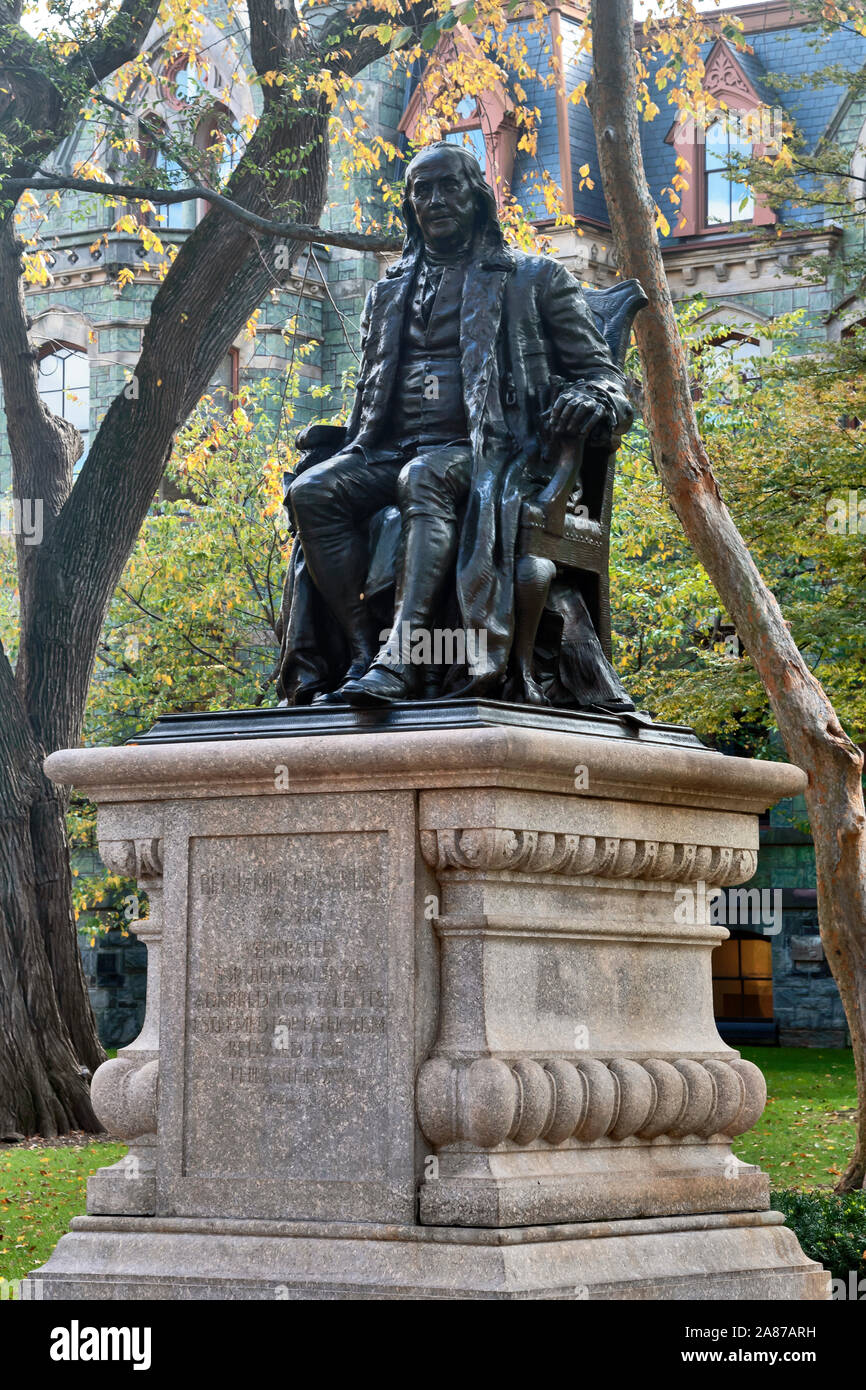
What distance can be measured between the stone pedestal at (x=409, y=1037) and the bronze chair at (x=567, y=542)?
0.56 m

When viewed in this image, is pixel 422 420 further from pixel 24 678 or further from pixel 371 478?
pixel 24 678

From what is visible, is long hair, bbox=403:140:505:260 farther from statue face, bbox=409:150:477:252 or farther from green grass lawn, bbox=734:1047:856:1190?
green grass lawn, bbox=734:1047:856:1190

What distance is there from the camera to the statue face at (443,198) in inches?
305

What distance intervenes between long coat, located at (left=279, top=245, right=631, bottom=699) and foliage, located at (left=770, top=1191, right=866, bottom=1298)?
3.86m

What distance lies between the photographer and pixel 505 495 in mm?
7363

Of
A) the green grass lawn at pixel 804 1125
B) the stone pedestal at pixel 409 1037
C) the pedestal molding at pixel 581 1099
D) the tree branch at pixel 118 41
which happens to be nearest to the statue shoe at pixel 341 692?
the stone pedestal at pixel 409 1037

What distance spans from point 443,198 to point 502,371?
0.69 meters

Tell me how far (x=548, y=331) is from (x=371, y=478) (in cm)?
92

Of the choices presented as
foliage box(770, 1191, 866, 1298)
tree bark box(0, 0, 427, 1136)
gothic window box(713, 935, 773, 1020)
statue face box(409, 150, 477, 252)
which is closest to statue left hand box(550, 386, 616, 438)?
statue face box(409, 150, 477, 252)

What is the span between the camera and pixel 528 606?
720 cm

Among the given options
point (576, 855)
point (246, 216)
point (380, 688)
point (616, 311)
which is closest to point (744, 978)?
point (246, 216)

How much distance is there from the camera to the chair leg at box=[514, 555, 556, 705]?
718 centimetres

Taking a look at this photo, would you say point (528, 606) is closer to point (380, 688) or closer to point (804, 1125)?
point (380, 688)
